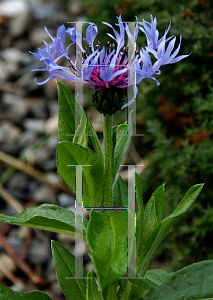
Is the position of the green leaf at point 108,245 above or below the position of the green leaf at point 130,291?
above

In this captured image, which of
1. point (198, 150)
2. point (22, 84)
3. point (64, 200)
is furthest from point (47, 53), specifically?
point (22, 84)

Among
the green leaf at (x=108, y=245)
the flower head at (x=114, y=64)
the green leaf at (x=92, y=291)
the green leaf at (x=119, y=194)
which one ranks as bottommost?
the green leaf at (x=92, y=291)

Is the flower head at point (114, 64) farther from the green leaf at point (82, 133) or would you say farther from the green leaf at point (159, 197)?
the green leaf at point (159, 197)

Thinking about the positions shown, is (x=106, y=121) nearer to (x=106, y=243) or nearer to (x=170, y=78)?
(x=106, y=243)

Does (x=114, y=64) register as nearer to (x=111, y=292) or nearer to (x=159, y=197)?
(x=159, y=197)

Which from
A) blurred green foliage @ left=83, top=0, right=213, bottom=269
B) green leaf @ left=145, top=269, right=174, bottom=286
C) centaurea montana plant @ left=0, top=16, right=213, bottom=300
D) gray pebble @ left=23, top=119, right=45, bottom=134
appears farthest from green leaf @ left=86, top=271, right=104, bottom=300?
gray pebble @ left=23, top=119, right=45, bottom=134

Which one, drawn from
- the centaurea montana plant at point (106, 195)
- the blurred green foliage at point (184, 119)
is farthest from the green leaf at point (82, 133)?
the blurred green foliage at point (184, 119)
